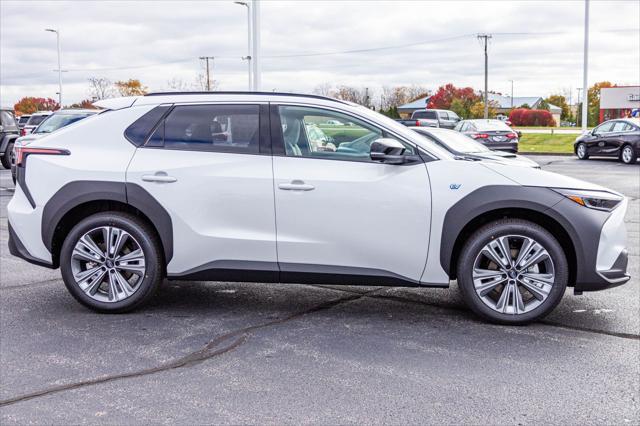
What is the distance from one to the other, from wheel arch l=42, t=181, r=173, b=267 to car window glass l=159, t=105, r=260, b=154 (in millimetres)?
494

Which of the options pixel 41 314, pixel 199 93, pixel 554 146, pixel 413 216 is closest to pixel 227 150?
pixel 199 93

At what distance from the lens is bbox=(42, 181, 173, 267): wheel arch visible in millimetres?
5840

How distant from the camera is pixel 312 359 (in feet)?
16.1

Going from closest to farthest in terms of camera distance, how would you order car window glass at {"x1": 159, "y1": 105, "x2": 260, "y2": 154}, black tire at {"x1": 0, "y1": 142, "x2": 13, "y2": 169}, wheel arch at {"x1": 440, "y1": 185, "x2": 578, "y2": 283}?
wheel arch at {"x1": 440, "y1": 185, "x2": 578, "y2": 283} → car window glass at {"x1": 159, "y1": 105, "x2": 260, "y2": 154} → black tire at {"x1": 0, "y1": 142, "x2": 13, "y2": 169}

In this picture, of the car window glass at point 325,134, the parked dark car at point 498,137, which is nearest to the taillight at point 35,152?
the car window glass at point 325,134

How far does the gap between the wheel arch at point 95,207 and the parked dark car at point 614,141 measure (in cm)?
2201

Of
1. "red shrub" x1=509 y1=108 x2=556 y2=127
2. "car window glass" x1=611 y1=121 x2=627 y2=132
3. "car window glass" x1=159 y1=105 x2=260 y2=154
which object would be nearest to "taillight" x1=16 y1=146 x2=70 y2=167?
"car window glass" x1=159 y1=105 x2=260 y2=154

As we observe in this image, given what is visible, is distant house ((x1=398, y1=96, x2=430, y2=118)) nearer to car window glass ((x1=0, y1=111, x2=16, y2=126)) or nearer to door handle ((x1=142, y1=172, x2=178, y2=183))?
car window glass ((x1=0, y1=111, x2=16, y2=126))

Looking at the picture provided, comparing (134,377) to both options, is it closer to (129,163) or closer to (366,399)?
(366,399)

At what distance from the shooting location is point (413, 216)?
220 inches

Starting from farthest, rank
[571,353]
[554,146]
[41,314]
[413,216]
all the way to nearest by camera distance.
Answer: [554,146]
[41,314]
[413,216]
[571,353]

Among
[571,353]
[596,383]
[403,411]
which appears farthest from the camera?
[571,353]

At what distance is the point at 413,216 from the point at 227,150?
1.51m

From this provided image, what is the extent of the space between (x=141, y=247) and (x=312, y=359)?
179 cm
